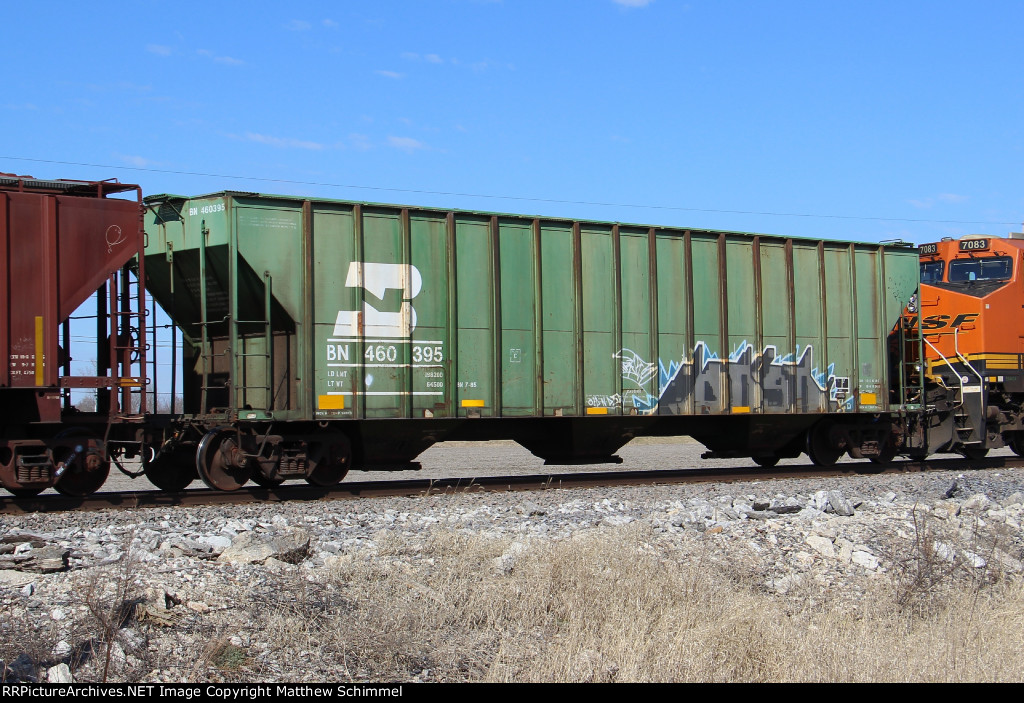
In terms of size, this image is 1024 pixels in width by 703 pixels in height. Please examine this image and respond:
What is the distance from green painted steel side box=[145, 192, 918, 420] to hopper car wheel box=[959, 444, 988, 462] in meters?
2.40

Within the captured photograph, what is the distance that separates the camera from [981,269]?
17.5 m

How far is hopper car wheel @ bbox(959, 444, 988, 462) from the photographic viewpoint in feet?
56.5

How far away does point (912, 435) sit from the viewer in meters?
16.6

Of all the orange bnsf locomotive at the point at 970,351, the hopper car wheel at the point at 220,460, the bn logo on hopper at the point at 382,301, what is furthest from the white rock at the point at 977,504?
the hopper car wheel at the point at 220,460

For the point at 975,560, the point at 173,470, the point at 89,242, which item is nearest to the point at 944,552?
the point at 975,560

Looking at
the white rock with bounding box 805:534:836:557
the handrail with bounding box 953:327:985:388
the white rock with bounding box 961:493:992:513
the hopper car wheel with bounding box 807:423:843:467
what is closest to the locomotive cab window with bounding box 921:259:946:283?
the handrail with bounding box 953:327:985:388

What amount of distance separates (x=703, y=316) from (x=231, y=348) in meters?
7.07

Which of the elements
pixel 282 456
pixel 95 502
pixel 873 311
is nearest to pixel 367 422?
pixel 282 456

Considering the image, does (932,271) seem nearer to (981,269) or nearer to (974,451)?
(981,269)

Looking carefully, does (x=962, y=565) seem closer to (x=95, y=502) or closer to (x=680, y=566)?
(x=680, y=566)

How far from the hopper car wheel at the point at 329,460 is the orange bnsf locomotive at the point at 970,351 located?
9.81 meters

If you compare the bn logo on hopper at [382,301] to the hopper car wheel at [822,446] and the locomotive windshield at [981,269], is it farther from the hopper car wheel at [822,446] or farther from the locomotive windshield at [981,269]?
the locomotive windshield at [981,269]

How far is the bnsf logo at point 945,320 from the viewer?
55.9 feet

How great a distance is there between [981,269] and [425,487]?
11237 millimetres
